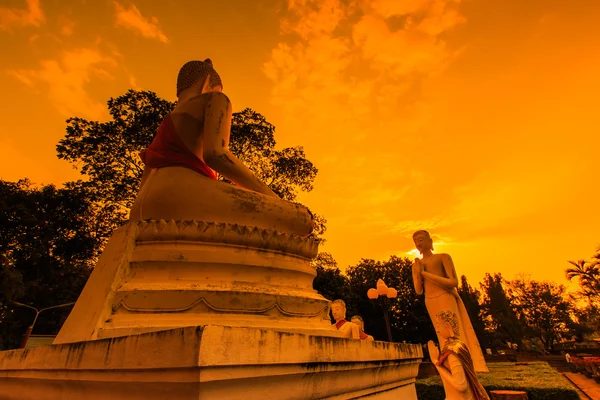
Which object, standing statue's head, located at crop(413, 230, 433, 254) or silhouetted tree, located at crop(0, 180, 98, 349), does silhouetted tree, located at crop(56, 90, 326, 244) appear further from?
standing statue's head, located at crop(413, 230, 433, 254)

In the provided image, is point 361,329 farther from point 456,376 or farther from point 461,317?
point 456,376

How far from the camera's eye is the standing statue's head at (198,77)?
3781mm

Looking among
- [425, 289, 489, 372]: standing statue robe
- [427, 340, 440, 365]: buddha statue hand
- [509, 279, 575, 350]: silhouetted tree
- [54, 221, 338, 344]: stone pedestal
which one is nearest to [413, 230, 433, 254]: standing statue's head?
[425, 289, 489, 372]: standing statue robe

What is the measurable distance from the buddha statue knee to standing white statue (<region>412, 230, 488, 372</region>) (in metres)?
4.45

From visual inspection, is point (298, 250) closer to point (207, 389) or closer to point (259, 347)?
point (259, 347)

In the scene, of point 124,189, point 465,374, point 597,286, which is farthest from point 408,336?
point 465,374

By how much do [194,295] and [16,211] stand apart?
19.7 m

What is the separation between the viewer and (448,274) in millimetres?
6473

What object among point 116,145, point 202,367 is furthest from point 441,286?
point 116,145

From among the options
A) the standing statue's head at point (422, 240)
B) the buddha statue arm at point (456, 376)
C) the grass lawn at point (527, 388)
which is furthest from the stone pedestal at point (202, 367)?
the grass lawn at point (527, 388)

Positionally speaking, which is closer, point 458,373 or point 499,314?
point 458,373

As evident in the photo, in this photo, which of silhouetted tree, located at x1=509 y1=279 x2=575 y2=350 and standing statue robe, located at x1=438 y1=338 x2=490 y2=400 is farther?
silhouetted tree, located at x1=509 y1=279 x2=575 y2=350

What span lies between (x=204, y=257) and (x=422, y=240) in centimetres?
552

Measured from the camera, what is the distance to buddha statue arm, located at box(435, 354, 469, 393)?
4.11 metres
